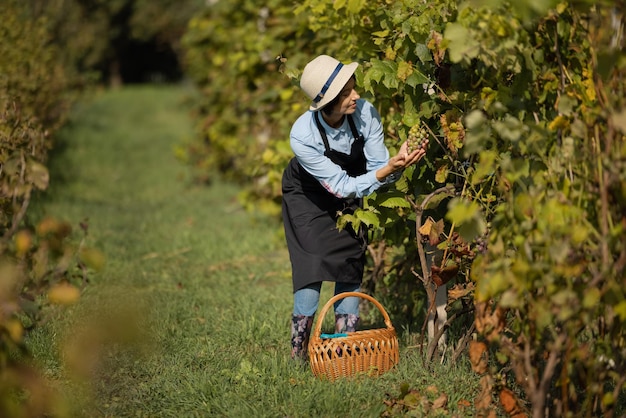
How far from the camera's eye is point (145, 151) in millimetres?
15867

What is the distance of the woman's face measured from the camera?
4.04 meters

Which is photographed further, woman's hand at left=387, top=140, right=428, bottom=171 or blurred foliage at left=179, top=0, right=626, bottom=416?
woman's hand at left=387, top=140, right=428, bottom=171

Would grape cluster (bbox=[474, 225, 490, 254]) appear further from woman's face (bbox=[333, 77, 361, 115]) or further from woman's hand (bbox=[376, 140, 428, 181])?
woman's face (bbox=[333, 77, 361, 115])

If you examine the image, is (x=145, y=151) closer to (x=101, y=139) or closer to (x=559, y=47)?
(x=101, y=139)

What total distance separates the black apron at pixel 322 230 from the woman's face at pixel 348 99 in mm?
172

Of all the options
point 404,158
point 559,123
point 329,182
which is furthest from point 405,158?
point 559,123

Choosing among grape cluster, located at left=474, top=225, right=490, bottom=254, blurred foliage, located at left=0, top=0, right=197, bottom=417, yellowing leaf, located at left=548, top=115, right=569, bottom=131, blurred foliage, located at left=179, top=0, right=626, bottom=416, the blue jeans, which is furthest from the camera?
the blue jeans

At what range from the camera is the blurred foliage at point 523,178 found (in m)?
2.94

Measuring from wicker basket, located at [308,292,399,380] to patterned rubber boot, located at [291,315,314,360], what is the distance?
0.95ft

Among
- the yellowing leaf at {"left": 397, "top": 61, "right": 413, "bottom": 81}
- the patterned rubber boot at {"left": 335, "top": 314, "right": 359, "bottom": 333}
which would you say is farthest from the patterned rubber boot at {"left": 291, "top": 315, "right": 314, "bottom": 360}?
the yellowing leaf at {"left": 397, "top": 61, "right": 413, "bottom": 81}

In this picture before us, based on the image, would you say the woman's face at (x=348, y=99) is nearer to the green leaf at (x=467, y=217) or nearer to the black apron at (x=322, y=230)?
the black apron at (x=322, y=230)

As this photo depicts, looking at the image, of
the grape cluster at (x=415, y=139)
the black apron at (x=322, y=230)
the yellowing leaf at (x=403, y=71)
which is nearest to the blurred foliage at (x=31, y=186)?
the black apron at (x=322, y=230)

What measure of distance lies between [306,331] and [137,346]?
35.0 inches

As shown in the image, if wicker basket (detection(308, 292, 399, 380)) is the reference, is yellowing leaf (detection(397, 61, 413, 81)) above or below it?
above
